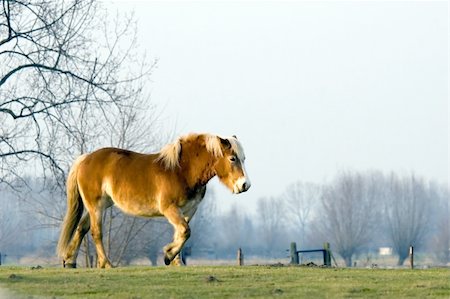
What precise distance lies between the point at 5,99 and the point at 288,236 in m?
125

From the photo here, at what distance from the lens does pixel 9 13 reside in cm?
2900

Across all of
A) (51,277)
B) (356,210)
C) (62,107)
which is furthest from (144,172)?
(356,210)

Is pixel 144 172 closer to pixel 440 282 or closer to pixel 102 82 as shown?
pixel 440 282

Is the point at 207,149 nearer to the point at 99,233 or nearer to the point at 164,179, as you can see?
the point at 164,179

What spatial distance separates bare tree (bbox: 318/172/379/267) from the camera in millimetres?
88750

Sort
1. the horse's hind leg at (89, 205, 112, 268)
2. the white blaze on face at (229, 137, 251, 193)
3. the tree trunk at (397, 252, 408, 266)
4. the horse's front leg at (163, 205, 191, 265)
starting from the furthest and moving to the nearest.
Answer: the tree trunk at (397, 252, 408, 266), the horse's hind leg at (89, 205, 112, 268), the white blaze on face at (229, 137, 251, 193), the horse's front leg at (163, 205, 191, 265)

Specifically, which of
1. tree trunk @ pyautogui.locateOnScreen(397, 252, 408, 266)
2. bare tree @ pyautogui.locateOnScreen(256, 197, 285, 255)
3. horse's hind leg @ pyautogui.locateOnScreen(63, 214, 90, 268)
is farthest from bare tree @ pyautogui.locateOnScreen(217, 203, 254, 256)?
horse's hind leg @ pyautogui.locateOnScreen(63, 214, 90, 268)

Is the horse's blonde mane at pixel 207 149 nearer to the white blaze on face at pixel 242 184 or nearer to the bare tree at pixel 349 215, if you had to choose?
the white blaze on face at pixel 242 184

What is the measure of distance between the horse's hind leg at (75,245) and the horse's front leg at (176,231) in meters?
2.50

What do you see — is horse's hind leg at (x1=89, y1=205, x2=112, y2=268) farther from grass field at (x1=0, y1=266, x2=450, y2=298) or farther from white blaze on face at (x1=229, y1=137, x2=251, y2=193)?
white blaze on face at (x1=229, y1=137, x2=251, y2=193)

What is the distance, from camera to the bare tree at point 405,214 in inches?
3531

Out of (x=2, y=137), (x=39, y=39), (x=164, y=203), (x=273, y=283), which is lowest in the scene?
(x=273, y=283)

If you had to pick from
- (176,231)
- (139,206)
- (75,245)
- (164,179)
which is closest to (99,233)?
(75,245)

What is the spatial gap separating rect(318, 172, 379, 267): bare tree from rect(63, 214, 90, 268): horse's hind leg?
210ft
